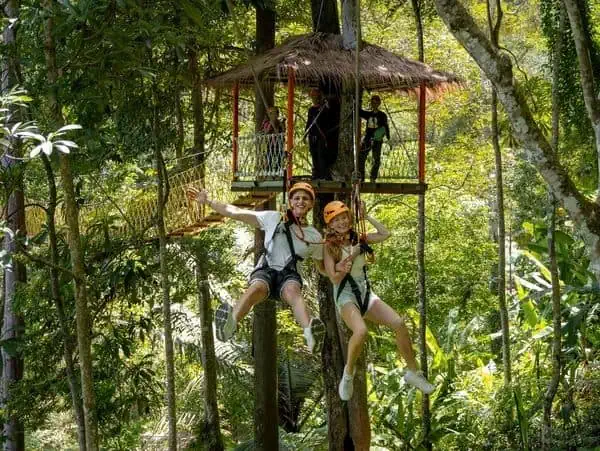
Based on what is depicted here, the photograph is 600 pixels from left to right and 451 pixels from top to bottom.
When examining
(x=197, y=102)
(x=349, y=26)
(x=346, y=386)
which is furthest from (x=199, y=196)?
(x=197, y=102)

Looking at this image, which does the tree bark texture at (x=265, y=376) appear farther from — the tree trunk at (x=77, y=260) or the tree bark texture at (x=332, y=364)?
the tree trunk at (x=77, y=260)

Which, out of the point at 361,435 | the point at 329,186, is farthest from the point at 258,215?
the point at 361,435

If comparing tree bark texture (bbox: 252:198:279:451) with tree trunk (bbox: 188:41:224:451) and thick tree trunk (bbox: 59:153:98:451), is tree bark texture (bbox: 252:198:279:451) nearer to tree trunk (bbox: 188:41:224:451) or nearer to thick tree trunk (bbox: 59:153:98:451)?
tree trunk (bbox: 188:41:224:451)

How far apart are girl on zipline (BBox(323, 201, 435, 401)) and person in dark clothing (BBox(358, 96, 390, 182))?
9.56 feet

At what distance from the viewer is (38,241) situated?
5.85 metres

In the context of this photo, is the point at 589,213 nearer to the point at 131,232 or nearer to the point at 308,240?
the point at 308,240

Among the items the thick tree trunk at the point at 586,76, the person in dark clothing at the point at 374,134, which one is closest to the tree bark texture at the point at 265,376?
the person in dark clothing at the point at 374,134

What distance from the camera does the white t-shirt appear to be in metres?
4.67

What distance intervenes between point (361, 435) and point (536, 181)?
5491mm

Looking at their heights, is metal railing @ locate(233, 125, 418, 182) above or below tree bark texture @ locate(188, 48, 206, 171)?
below

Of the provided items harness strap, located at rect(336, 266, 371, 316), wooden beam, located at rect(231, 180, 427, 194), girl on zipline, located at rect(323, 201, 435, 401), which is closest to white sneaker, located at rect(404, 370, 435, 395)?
girl on zipline, located at rect(323, 201, 435, 401)

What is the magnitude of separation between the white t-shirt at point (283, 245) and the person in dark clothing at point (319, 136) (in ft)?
9.92

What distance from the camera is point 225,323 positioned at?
4773 millimetres

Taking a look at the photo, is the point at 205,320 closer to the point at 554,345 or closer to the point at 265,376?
the point at 265,376
